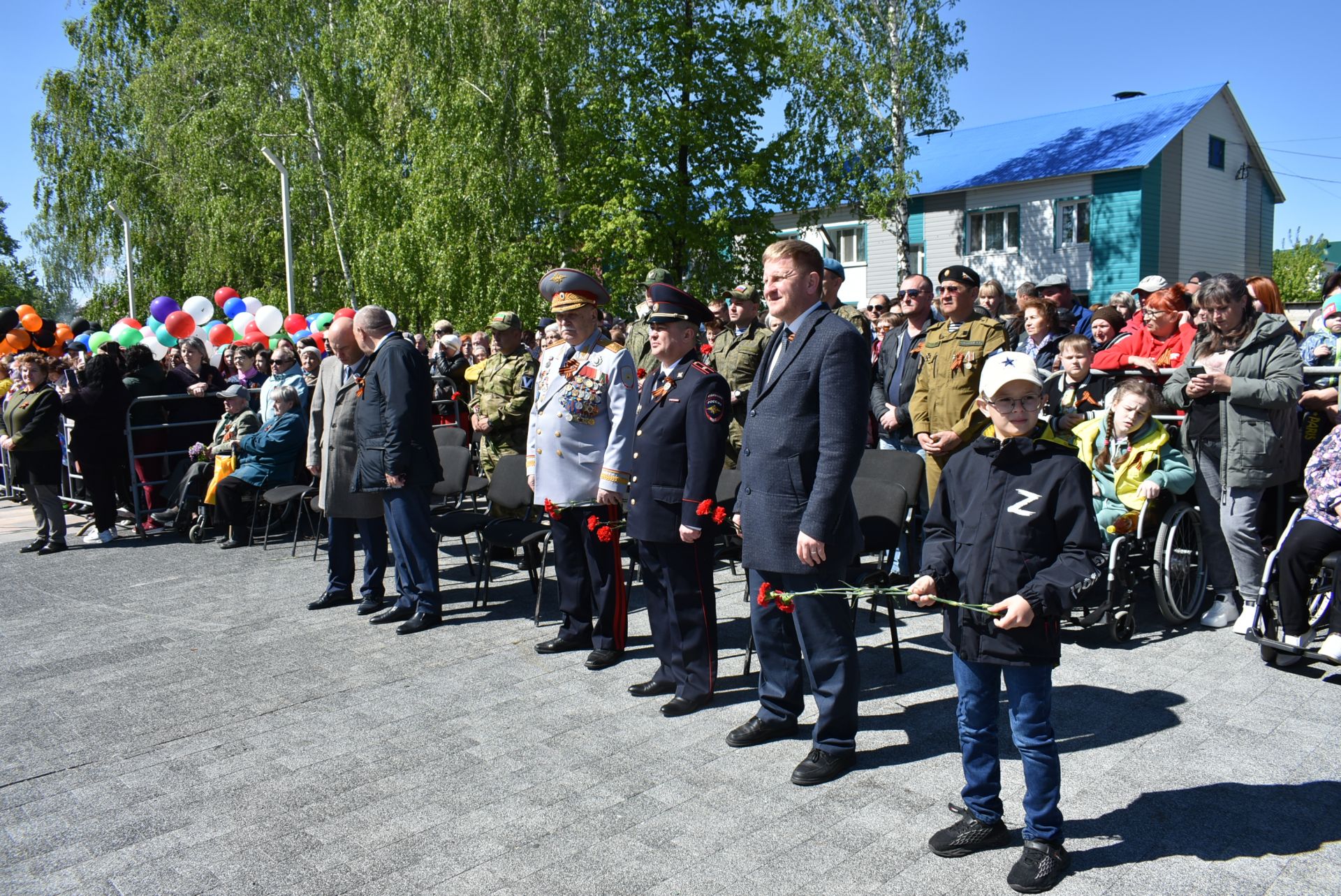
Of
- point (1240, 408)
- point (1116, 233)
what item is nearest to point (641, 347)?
point (1240, 408)

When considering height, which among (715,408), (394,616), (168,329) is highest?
(168,329)

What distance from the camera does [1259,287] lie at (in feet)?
21.2

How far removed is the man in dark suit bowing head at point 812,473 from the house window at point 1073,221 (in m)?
27.3

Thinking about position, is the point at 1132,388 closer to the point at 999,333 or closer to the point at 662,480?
the point at 999,333

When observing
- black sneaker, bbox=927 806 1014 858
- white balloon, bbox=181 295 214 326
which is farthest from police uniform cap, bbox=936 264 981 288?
white balloon, bbox=181 295 214 326

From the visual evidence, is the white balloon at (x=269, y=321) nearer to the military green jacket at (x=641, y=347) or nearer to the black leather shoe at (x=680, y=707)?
the military green jacket at (x=641, y=347)

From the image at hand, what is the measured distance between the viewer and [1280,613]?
5.12 m

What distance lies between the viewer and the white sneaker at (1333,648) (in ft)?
15.9

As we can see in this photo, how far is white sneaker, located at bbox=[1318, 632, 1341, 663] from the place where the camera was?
4832mm

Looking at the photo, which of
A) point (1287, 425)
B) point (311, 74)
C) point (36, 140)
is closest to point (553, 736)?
point (1287, 425)

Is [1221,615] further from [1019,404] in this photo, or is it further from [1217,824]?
[1019,404]

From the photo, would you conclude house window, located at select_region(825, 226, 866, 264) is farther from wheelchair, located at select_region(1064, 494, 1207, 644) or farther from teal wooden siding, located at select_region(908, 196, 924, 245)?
wheelchair, located at select_region(1064, 494, 1207, 644)

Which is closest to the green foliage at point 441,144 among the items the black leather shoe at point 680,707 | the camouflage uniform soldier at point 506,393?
the camouflage uniform soldier at point 506,393

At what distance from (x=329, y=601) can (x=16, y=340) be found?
10.1 meters
